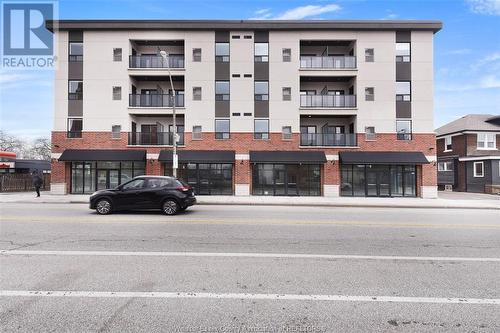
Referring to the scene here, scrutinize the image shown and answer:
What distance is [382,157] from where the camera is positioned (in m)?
21.2

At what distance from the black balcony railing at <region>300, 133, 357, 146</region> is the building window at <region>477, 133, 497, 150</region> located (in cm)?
1615

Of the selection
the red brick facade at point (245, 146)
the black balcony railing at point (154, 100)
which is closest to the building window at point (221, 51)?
the black balcony railing at point (154, 100)

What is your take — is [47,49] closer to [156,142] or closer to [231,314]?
[156,142]

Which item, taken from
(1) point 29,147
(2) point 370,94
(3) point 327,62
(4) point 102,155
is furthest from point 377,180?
(1) point 29,147

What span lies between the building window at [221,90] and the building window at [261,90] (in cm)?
222

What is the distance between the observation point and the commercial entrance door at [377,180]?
71.1 feet

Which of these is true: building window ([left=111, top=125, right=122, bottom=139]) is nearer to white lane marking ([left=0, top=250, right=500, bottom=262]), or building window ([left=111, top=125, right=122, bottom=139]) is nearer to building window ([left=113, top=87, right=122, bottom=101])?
Result: building window ([left=113, top=87, right=122, bottom=101])

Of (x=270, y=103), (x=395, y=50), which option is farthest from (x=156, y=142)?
(x=395, y=50)

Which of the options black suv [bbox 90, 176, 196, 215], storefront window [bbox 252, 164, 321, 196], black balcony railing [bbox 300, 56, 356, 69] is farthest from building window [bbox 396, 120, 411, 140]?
black suv [bbox 90, 176, 196, 215]

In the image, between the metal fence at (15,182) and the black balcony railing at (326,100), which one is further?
the metal fence at (15,182)

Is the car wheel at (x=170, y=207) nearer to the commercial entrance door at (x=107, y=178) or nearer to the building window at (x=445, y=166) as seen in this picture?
the commercial entrance door at (x=107, y=178)

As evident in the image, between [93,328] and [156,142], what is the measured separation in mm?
20188

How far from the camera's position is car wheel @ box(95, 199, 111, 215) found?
1180 cm

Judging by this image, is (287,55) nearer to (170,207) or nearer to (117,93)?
(117,93)
